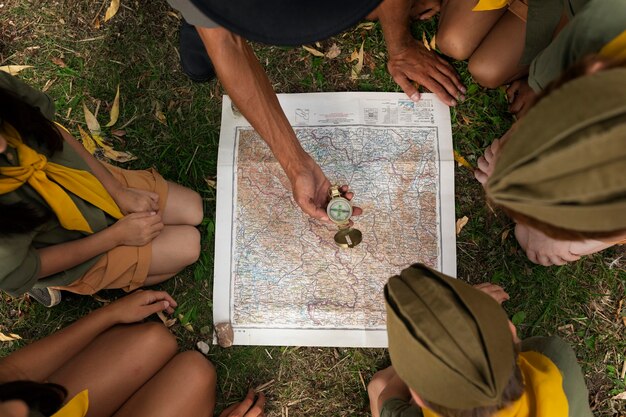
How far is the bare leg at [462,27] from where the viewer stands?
7.53 ft

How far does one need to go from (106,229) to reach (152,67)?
1.03 meters

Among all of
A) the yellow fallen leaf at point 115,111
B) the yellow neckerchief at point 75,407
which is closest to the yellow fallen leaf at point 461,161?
the yellow fallen leaf at point 115,111

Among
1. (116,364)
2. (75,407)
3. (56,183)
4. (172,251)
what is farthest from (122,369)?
(56,183)

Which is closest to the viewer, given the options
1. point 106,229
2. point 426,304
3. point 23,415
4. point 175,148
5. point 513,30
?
point 426,304

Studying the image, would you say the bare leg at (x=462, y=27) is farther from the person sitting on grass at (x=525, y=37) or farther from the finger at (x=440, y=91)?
the finger at (x=440, y=91)

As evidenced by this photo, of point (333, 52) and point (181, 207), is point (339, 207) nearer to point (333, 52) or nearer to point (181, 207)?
point (181, 207)

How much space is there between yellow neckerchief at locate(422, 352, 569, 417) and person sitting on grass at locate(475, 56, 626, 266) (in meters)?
0.59

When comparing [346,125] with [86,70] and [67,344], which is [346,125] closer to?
[86,70]

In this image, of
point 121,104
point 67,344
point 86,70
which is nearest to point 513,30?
point 121,104

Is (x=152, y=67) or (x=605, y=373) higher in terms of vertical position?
(x=152, y=67)

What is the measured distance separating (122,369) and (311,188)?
1.11 meters

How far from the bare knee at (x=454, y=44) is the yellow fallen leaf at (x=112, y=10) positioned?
1.71 metres

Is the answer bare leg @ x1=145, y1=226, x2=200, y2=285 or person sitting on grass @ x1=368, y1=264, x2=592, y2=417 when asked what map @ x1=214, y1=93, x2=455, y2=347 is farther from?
person sitting on grass @ x1=368, y1=264, x2=592, y2=417

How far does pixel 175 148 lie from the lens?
8.61 ft
